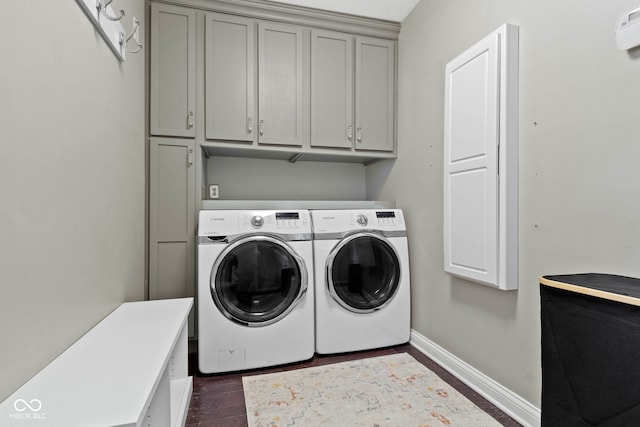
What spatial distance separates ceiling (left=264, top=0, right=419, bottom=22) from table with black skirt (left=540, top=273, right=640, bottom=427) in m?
2.16

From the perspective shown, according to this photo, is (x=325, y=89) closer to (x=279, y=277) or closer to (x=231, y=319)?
(x=279, y=277)

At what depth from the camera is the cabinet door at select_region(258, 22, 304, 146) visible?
2283 millimetres

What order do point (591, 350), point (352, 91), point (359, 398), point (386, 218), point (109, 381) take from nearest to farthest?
point (109, 381), point (591, 350), point (359, 398), point (386, 218), point (352, 91)

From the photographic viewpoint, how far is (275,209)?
2.22m

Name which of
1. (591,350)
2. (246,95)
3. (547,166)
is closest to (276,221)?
(246,95)

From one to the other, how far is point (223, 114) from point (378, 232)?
139 centimetres

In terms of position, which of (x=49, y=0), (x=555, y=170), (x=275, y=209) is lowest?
(x=275, y=209)

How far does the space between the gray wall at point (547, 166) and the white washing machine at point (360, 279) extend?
0.24 metres

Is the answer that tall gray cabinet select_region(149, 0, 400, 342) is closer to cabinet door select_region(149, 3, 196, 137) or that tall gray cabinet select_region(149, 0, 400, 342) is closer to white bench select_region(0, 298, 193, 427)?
cabinet door select_region(149, 3, 196, 137)

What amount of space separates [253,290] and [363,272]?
31.0 inches

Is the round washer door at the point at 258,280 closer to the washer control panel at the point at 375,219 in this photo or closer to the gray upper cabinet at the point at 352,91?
the washer control panel at the point at 375,219

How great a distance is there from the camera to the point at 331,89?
96.3 inches

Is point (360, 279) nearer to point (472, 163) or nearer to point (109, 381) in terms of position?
point (472, 163)

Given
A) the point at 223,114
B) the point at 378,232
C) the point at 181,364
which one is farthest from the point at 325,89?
the point at 181,364
